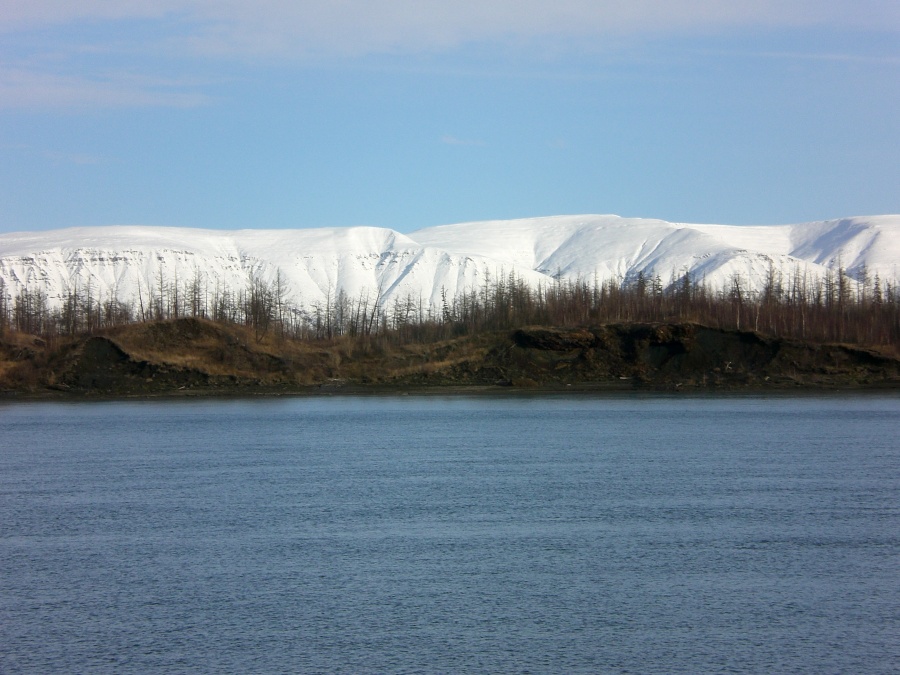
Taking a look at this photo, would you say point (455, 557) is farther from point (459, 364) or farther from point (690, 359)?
point (459, 364)

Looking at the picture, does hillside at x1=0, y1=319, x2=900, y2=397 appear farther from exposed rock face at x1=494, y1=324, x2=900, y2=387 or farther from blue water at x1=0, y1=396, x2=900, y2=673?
Answer: blue water at x1=0, y1=396, x2=900, y2=673

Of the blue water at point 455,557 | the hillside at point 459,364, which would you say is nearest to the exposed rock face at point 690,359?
the hillside at point 459,364

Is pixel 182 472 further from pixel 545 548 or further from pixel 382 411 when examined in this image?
pixel 382 411

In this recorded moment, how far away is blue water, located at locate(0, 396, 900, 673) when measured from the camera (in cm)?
1788

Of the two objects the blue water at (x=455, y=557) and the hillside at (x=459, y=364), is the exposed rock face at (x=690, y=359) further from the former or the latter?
the blue water at (x=455, y=557)

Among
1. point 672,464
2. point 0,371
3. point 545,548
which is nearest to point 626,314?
point 0,371

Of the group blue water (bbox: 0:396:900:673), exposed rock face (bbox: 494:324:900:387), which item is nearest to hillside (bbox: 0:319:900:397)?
exposed rock face (bbox: 494:324:900:387)

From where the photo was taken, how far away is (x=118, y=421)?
66688 mm

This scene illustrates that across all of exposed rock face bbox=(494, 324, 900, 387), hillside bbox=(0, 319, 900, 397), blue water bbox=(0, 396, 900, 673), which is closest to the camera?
blue water bbox=(0, 396, 900, 673)

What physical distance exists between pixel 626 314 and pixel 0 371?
239 feet

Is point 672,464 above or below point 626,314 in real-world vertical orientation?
below

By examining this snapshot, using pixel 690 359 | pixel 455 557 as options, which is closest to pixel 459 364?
pixel 690 359

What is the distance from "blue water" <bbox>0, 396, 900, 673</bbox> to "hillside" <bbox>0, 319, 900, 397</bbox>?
45452 mm

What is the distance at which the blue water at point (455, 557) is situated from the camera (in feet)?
58.6
